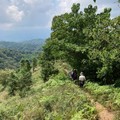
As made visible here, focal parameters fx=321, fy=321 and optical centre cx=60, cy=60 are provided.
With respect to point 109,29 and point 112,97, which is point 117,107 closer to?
point 112,97

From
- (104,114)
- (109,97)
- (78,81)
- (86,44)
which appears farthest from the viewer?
(86,44)

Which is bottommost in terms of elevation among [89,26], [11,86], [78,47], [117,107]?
[11,86]

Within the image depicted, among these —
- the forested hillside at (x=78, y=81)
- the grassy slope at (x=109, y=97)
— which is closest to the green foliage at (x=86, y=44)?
the forested hillside at (x=78, y=81)

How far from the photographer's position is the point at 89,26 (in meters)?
34.2

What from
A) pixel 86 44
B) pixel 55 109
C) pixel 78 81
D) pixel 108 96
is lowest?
pixel 55 109

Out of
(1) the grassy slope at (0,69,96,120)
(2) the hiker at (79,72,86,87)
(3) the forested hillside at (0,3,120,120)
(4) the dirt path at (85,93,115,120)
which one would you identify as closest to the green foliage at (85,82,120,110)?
(3) the forested hillside at (0,3,120,120)

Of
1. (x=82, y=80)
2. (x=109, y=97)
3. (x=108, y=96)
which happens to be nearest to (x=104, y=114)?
(x=109, y=97)

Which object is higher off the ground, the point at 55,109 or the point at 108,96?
the point at 108,96

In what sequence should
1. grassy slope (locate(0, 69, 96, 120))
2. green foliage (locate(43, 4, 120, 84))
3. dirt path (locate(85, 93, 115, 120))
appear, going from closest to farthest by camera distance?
1. dirt path (locate(85, 93, 115, 120))
2. grassy slope (locate(0, 69, 96, 120))
3. green foliage (locate(43, 4, 120, 84))

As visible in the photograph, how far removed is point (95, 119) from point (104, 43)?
11.3 m

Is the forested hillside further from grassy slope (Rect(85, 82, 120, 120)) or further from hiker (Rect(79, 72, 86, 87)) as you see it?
hiker (Rect(79, 72, 86, 87))

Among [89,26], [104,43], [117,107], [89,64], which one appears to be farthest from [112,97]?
[89,26]

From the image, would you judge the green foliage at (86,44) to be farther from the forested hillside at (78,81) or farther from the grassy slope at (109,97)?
the grassy slope at (109,97)

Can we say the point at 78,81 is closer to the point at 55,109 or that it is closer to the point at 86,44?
the point at 86,44
